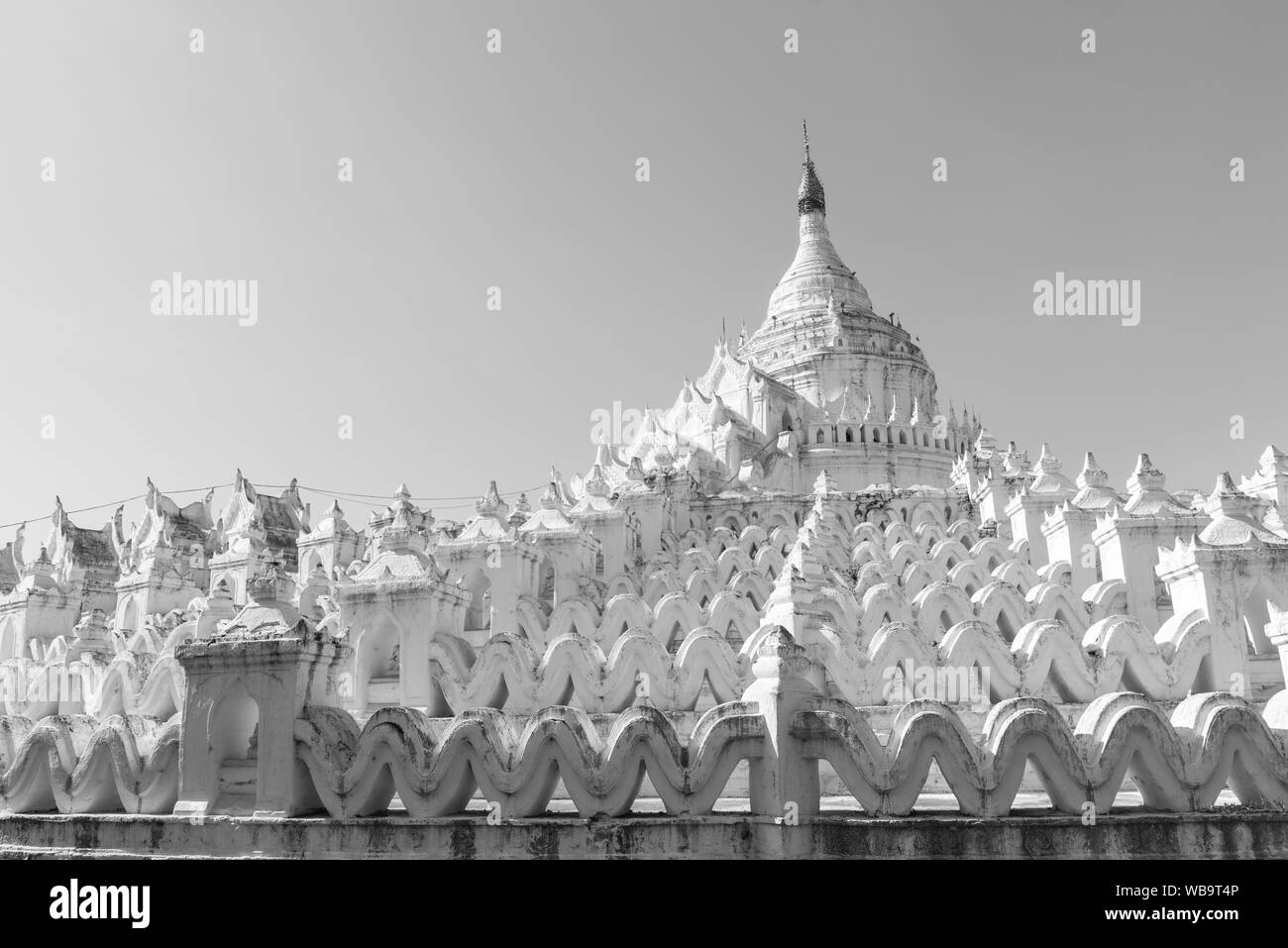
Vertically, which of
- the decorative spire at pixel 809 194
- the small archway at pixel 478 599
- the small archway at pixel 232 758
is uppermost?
the decorative spire at pixel 809 194

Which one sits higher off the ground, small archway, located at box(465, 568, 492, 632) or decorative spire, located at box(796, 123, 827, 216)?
decorative spire, located at box(796, 123, 827, 216)

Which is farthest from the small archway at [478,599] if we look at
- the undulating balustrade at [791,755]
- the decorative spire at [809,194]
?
the decorative spire at [809,194]

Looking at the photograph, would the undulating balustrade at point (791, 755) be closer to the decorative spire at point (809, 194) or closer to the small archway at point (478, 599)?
the small archway at point (478, 599)

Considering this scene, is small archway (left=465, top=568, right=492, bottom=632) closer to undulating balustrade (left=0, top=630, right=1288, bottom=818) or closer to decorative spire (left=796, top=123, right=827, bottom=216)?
undulating balustrade (left=0, top=630, right=1288, bottom=818)

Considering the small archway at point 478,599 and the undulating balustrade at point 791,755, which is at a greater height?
the small archway at point 478,599

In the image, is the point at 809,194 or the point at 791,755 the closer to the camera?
the point at 791,755

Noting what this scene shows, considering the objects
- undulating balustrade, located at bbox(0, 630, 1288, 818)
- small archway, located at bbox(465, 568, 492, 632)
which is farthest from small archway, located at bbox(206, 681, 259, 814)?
small archway, located at bbox(465, 568, 492, 632)

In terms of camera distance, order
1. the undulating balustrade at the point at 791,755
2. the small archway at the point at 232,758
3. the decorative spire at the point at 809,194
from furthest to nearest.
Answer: the decorative spire at the point at 809,194, the small archway at the point at 232,758, the undulating balustrade at the point at 791,755

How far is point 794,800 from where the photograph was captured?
6363mm

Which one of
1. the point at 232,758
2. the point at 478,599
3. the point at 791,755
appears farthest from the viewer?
the point at 478,599

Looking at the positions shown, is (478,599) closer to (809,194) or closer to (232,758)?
(232,758)

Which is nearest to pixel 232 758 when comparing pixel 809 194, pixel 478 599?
pixel 478 599
